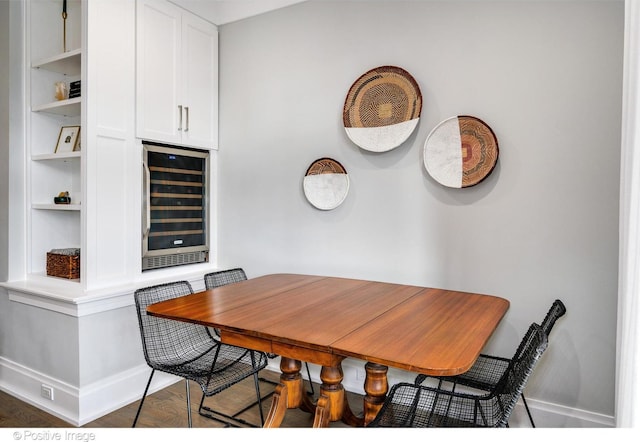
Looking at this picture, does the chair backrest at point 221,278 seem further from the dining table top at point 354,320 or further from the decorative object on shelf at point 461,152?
the decorative object on shelf at point 461,152

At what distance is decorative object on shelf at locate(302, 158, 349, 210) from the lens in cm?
292

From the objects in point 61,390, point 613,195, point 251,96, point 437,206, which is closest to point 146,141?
point 251,96

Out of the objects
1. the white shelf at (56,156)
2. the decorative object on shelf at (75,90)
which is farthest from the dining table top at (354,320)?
the decorative object on shelf at (75,90)

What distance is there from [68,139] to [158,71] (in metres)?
0.76

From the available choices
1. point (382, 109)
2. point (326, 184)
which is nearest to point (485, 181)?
point (382, 109)

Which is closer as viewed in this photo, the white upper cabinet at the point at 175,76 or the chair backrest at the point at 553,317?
the chair backrest at the point at 553,317

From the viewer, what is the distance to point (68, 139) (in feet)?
9.67

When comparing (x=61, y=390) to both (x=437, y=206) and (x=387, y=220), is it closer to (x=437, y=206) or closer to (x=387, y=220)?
(x=387, y=220)

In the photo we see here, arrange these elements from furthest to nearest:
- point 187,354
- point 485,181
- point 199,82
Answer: point 199,82 → point 187,354 → point 485,181

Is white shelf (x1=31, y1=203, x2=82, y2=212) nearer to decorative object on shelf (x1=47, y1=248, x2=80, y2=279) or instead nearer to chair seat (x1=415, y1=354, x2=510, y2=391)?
decorative object on shelf (x1=47, y1=248, x2=80, y2=279)

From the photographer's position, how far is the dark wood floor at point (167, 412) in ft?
8.07

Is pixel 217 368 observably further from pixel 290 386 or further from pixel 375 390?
pixel 375 390

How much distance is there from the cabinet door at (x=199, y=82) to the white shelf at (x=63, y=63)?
0.70 meters

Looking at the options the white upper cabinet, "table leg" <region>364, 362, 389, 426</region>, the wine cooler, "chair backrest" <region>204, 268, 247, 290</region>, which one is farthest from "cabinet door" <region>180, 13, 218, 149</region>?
"table leg" <region>364, 362, 389, 426</region>
